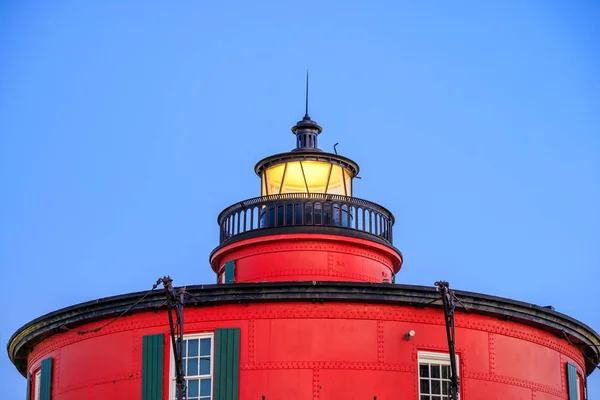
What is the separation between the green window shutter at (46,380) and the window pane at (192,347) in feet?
18.2

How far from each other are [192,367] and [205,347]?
0.71 meters

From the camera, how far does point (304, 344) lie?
34750 mm

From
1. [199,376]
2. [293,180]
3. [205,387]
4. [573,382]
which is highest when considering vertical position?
[293,180]

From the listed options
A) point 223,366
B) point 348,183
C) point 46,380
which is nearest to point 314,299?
point 223,366

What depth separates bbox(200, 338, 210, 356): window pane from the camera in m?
35.0

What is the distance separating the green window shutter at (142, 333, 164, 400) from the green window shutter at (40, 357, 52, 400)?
13.9 feet

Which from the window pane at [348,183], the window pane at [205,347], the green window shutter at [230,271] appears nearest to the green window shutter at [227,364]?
the window pane at [205,347]

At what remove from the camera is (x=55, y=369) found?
3816cm

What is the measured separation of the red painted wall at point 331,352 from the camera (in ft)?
113

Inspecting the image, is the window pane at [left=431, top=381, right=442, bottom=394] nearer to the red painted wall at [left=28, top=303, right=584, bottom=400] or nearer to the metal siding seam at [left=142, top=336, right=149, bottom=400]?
the red painted wall at [left=28, top=303, right=584, bottom=400]

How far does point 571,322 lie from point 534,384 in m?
2.69

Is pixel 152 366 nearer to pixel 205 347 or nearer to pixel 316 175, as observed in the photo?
pixel 205 347

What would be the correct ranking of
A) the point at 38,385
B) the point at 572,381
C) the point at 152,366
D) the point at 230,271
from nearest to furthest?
the point at 152,366 < the point at 572,381 < the point at 38,385 < the point at 230,271

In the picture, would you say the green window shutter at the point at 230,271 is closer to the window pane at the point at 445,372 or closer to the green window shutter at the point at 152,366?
the green window shutter at the point at 152,366
